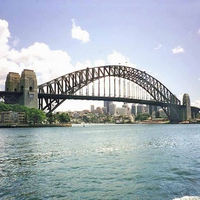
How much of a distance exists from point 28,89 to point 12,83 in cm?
Result: 817

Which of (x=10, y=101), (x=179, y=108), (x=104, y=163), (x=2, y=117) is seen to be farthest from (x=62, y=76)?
(x=104, y=163)

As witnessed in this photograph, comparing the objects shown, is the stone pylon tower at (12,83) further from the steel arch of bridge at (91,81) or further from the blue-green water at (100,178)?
the blue-green water at (100,178)

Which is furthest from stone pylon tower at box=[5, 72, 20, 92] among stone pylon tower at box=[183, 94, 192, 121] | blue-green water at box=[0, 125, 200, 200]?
stone pylon tower at box=[183, 94, 192, 121]

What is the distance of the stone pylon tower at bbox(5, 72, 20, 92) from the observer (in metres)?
86.4

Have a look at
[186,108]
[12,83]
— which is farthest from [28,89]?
[186,108]

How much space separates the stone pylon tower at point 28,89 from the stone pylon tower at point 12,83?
4239mm

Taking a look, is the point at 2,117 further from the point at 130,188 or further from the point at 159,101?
the point at 130,188

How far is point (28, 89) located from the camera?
82125 millimetres

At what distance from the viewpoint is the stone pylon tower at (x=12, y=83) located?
283 ft

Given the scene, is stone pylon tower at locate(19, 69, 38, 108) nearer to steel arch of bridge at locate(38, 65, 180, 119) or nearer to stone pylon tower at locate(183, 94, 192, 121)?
Answer: steel arch of bridge at locate(38, 65, 180, 119)

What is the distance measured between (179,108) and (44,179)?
123852mm

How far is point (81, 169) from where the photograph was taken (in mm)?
13953

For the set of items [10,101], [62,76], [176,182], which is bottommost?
[176,182]

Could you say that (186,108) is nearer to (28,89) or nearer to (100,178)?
(28,89)
